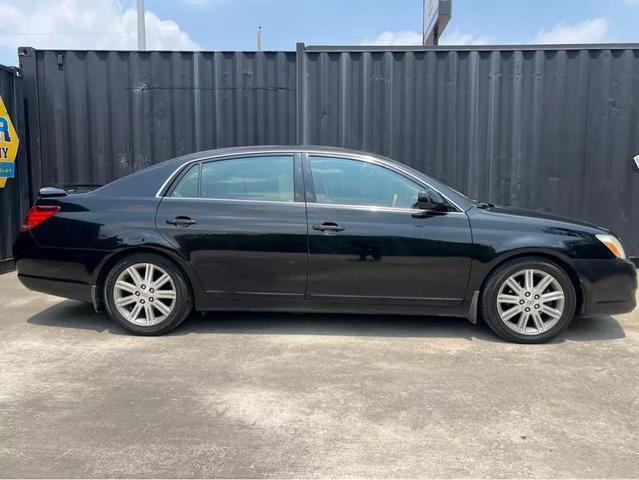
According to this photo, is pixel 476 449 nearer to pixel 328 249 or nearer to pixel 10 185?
pixel 328 249

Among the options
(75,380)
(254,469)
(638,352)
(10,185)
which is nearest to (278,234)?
(75,380)

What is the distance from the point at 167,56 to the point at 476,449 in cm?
637

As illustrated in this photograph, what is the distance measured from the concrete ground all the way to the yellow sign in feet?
9.28

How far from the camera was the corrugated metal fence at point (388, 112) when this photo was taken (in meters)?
7.05

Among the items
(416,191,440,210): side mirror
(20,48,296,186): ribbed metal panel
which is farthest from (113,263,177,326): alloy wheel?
(20,48,296,186): ribbed metal panel

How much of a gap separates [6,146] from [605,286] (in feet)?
22.8

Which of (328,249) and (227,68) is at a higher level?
(227,68)

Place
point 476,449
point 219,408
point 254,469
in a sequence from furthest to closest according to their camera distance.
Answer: point 219,408
point 476,449
point 254,469

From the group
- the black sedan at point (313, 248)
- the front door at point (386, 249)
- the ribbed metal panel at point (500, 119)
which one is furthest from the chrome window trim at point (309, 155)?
the ribbed metal panel at point (500, 119)

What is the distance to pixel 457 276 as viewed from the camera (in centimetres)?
435

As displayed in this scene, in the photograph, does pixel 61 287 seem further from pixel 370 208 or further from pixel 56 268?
pixel 370 208

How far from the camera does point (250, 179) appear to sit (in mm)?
4602

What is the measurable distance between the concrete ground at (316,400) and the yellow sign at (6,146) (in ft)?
9.28

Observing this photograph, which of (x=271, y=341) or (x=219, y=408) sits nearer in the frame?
(x=219, y=408)
